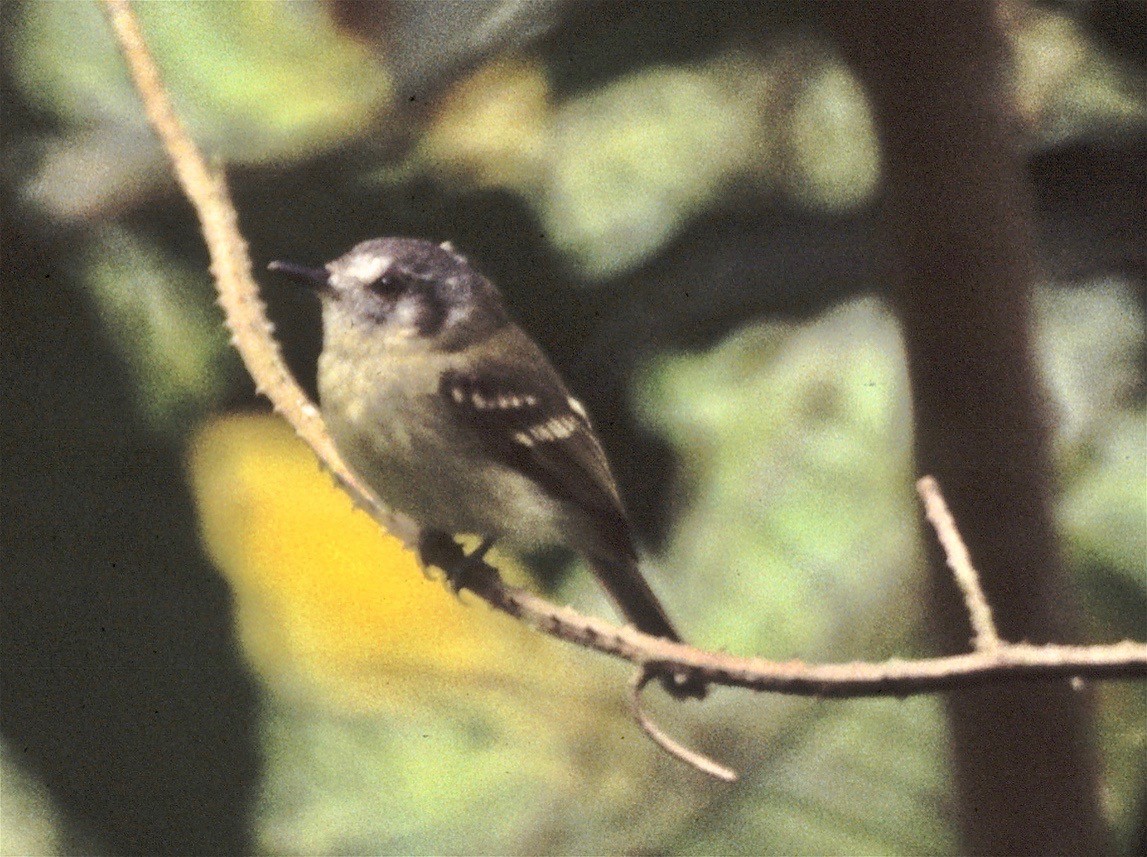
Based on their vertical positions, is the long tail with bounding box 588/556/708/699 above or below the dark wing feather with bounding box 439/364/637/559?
below

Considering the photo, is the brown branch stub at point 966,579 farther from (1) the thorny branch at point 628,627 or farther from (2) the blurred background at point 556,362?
(2) the blurred background at point 556,362

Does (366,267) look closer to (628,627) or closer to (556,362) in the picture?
(556,362)

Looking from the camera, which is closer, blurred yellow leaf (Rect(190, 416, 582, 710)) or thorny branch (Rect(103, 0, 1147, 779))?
thorny branch (Rect(103, 0, 1147, 779))

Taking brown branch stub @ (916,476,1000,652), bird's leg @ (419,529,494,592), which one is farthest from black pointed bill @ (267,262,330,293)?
brown branch stub @ (916,476,1000,652)

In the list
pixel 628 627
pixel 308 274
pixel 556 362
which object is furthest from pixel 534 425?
pixel 628 627

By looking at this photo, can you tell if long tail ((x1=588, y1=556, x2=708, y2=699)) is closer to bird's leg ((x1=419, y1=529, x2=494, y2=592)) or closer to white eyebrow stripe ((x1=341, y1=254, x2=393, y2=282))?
bird's leg ((x1=419, y1=529, x2=494, y2=592))

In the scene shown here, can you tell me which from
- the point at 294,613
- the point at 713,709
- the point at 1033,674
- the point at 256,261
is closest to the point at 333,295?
the point at 256,261

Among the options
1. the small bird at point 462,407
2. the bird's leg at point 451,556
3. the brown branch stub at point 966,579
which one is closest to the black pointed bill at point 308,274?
the small bird at point 462,407
